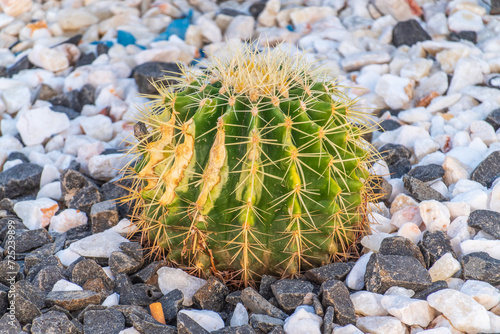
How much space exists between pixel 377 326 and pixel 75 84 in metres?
3.51

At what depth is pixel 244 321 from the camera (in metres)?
2.20

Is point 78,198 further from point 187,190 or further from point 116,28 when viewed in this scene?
point 116,28

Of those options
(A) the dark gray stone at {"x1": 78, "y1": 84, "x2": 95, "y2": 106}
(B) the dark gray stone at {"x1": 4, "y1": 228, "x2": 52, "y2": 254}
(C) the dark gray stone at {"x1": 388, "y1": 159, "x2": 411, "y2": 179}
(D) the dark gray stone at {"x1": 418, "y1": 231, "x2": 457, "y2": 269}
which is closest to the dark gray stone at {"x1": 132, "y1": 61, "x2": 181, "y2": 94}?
(A) the dark gray stone at {"x1": 78, "y1": 84, "x2": 95, "y2": 106}

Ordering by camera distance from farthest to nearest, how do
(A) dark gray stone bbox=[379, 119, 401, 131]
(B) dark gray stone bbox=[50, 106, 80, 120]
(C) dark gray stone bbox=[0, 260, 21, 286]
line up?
1. (B) dark gray stone bbox=[50, 106, 80, 120]
2. (A) dark gray stone bbox=[379, 119, 401, 131]
3. (C) dark gray stone bbox=[0, 260, 21, 286]

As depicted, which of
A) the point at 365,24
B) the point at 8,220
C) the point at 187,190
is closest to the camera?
the point at 187,190

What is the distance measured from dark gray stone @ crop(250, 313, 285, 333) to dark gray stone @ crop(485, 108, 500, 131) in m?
2.33

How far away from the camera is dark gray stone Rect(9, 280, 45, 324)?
2.23 meters

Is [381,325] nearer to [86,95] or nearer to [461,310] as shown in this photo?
[461,310]

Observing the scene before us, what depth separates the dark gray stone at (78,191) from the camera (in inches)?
124

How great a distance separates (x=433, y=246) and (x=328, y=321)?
75 cm

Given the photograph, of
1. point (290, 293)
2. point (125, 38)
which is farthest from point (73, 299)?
point (125, 38)

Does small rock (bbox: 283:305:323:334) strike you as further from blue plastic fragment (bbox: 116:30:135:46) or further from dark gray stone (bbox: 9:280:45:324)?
blue plastic fragment (bbox: 116:30:135:46)

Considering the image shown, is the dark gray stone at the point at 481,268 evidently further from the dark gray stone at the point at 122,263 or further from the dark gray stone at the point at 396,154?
the dark gray stone at the point at 122,263

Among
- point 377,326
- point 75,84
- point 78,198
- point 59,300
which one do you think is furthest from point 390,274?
point 75,84
